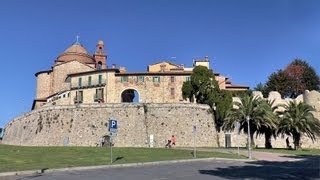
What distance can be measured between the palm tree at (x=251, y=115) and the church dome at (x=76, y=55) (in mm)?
44765

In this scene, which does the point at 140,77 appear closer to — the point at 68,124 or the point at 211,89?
the point at 211,89

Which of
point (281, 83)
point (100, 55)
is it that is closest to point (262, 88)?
point (281, 83)

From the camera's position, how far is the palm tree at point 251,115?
174ft

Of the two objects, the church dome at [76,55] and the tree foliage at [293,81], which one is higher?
the church dome at [76,55]

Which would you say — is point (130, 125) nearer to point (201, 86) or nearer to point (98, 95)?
point (201, 86)

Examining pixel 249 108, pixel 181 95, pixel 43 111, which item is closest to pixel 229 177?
pixel 249 108

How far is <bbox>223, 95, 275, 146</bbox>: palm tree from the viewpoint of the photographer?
5291cm

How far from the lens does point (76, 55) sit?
93.5 metres

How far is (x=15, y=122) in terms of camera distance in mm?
71312

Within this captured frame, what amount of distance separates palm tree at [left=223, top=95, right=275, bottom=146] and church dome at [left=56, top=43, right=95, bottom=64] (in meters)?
44.8

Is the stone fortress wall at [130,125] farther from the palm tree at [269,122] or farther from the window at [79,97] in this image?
the window at [79,97]

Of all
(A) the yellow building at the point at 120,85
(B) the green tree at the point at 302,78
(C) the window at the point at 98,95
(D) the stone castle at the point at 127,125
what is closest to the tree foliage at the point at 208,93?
(D) the stone castle at the point at 127,125

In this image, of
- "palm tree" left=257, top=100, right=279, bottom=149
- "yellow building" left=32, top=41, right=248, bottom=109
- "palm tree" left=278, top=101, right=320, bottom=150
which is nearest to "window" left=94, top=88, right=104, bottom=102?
"yellow building" left=32, top=41, right=248, bottom=109

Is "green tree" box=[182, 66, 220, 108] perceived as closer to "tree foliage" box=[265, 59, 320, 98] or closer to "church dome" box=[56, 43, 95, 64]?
"tree foliage" box=[265, 59, 320, 98]
